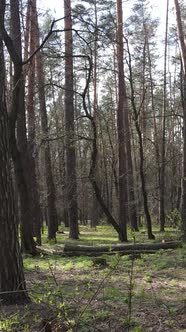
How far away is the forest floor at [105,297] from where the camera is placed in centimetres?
452

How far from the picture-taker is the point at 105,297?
20.7 ft

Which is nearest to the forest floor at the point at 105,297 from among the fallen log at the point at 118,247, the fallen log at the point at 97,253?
the fallen log at the point at 97,253

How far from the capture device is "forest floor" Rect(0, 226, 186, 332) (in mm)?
4520

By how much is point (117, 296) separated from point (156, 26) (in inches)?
747

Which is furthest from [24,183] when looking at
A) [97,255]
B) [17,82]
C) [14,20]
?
[14,20]

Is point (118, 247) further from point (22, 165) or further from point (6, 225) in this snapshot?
point (6, 225)

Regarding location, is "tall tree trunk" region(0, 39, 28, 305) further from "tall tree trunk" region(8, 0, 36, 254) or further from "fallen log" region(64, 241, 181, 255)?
"fallen log" region(64, 241, 181, 255)

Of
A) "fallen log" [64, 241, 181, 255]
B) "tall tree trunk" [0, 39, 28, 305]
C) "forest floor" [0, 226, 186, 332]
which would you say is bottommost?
"forest floor" [0, 226, 186, 332]

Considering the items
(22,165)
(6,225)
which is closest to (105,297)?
(6,225)

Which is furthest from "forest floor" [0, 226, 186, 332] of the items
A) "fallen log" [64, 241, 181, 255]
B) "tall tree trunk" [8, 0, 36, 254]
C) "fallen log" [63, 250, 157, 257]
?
"tall tree trunk" [8, 0, 36, 254]

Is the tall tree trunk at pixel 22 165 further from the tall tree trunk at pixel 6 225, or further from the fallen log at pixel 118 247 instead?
the tall tree trunk at pixel 6 225

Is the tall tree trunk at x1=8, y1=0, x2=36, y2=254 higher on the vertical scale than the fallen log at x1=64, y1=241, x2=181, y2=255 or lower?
higher

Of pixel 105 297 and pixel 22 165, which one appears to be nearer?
pixel 105 297

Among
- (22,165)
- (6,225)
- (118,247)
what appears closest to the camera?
(6,225)
